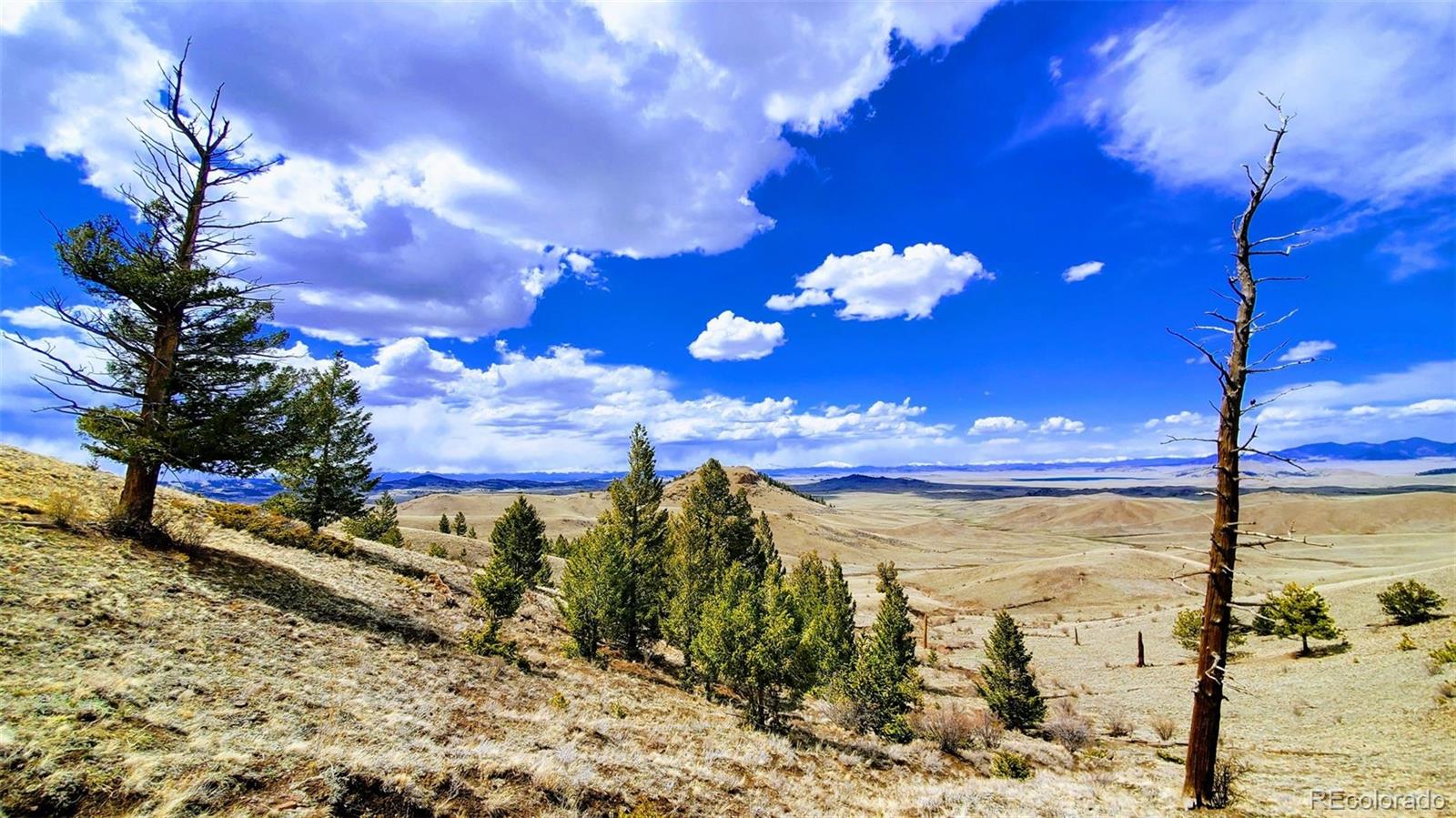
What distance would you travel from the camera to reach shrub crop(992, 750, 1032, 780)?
50.6 feet

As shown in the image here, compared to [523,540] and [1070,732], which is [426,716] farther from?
[523,540]

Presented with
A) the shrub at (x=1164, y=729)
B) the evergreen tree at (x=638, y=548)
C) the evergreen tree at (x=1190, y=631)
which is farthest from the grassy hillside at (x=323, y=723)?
the evergreen tree at (x=1190, y=631)

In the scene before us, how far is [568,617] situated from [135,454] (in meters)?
16.0

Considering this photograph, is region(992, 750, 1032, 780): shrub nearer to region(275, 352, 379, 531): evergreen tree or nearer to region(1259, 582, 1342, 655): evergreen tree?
region(1259, 582, 1342, 655): evergreen tree

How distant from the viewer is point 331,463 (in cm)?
2934

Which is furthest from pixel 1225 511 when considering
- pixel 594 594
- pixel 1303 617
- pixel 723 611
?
pixel 1303 617

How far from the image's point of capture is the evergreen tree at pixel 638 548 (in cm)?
2772

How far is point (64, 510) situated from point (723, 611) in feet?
61.1

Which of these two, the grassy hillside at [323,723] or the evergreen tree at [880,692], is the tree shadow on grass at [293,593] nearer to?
the grassy hillside at [323,723]

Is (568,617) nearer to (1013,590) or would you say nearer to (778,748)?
(778,748)

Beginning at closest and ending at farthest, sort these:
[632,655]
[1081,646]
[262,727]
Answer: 1. [262,727]
2. [632,655]
3. [1081,646]

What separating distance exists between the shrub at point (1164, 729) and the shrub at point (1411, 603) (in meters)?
17.5

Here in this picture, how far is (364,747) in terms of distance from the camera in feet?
30.1

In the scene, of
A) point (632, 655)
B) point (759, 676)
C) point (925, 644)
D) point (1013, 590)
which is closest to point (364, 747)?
point (759, 676)
